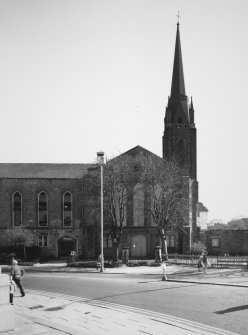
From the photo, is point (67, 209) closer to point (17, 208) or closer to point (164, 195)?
point (17, 208)

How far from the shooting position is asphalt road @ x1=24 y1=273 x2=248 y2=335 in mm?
13852

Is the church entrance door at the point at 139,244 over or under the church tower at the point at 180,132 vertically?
under

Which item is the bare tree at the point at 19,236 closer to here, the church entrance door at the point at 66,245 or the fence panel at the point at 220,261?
the church entrance door at the point at 66,245

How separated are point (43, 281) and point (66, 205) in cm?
2933

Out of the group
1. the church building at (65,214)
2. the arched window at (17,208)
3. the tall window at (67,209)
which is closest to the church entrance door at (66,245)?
the church building at (65,214)

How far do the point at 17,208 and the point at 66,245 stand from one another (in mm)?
7719

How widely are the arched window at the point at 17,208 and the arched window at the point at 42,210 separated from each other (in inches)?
93.2

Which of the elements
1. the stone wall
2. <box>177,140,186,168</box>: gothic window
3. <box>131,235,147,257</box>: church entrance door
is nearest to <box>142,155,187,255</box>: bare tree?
<box>131,235,147,257</box>: church entrance door

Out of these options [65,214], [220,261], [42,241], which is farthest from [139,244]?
[220,261]

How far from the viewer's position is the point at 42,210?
5484 cm

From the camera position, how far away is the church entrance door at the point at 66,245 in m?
53.6

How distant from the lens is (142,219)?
5156 cm

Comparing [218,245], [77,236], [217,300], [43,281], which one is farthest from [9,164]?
[217,300]

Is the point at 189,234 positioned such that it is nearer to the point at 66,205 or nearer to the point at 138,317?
the point at 66,205
